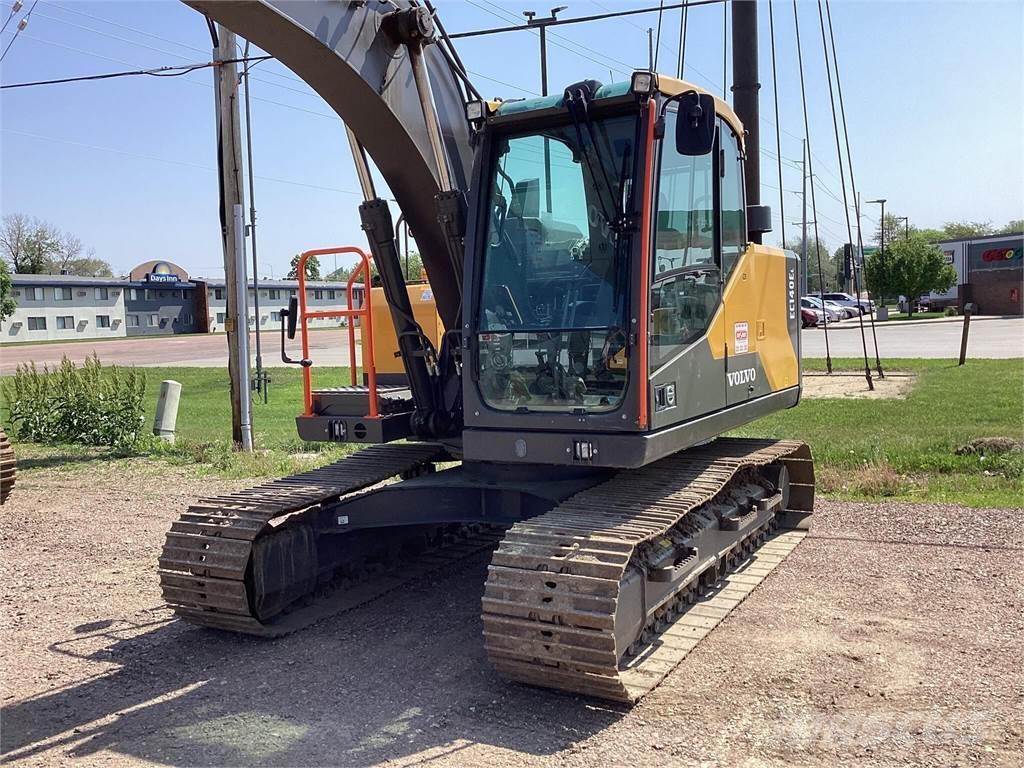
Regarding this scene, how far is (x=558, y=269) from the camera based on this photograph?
5.38 metres

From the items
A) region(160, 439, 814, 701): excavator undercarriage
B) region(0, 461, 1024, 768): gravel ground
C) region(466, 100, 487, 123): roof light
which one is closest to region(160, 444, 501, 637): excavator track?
region(160, 439, 814, 701): excavator undercarriage

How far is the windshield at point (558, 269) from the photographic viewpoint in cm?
517

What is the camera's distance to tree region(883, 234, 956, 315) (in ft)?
177

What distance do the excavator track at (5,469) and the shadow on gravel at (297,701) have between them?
4.39m

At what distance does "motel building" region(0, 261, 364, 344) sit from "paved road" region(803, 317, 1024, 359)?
32.0m

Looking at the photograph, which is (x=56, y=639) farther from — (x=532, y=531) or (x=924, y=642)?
(x=924, y=642)

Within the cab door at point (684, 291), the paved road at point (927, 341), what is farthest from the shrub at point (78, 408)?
the paved road at point (927, 341)

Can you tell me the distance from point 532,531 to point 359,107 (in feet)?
8.21

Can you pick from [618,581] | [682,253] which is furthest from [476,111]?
[618,581]

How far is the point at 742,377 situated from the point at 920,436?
21.0ft

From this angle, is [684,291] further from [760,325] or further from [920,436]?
[920,436]

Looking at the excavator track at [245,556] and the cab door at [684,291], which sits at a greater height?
the cab door at [684,291]

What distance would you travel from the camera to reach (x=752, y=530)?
7.00 meters

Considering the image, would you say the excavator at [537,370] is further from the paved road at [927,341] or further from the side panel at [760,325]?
the paved road at [927,341]
